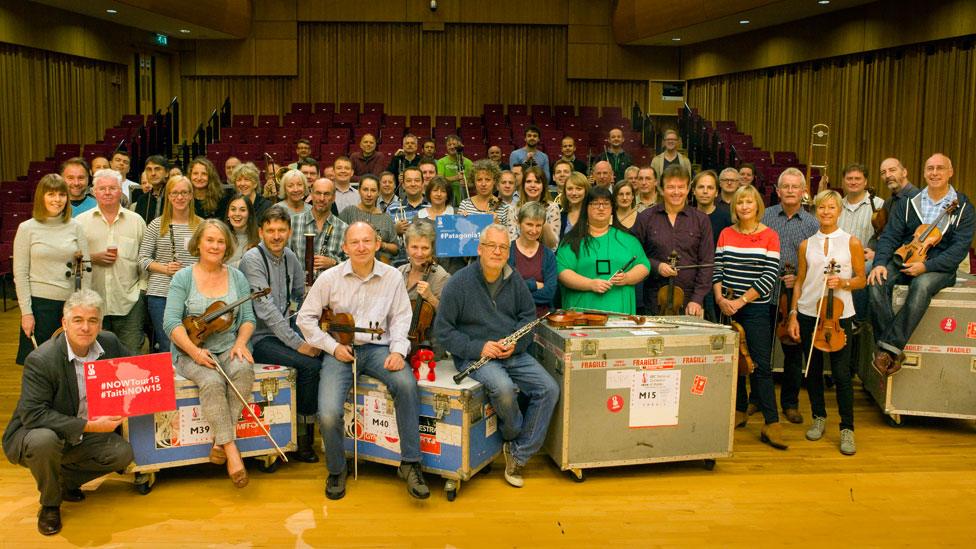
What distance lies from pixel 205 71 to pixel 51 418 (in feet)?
40.9

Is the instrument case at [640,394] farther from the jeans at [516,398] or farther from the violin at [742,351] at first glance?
the violin at [742,351]

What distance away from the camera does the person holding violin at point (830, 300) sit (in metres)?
4.42

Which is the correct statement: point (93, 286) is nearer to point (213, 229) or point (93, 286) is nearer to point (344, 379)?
point (213, 229)

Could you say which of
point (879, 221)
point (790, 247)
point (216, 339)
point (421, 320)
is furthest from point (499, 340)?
point (879, 221)

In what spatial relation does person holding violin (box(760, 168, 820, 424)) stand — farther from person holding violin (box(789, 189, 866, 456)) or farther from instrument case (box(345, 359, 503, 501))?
instrument case (box(345, 359, 503, 501))

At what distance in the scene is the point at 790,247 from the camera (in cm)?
494

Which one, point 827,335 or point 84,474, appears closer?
point 84,474

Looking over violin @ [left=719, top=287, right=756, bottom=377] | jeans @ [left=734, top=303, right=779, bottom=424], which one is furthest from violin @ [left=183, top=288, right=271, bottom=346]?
jeans @ [left=734, top=303, right=779, bottom=424]

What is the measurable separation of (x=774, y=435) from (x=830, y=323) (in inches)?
27.4

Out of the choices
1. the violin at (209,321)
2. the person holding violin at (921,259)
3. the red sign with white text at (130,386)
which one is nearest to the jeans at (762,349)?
the person holding violin at (921,259)

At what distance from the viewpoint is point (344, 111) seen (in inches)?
546

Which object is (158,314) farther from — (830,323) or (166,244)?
(830,323)

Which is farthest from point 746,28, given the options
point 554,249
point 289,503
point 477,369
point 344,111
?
point 289,503

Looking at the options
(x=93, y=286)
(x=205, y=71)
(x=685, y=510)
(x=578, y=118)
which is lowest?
(x=685, y=510)
